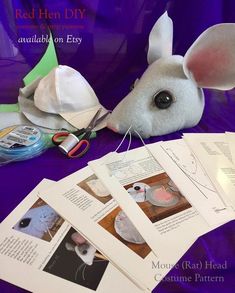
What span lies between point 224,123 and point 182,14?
12.8 inches

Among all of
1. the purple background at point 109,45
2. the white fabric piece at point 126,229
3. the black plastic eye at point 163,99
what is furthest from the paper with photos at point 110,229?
the black plastic eye at point 163,99

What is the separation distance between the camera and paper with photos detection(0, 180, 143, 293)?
37 centimetres

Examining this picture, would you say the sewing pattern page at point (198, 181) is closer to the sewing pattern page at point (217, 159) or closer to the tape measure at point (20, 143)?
the sewing pattern page at point (217, 159)

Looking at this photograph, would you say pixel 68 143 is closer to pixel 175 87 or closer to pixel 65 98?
pixel 65 98

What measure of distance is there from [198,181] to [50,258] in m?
0.30

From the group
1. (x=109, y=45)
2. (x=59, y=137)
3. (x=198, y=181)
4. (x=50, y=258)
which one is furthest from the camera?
(x=109, y=45)

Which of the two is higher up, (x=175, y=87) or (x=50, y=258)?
(x=175, y=87)

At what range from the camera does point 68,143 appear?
0.60 m

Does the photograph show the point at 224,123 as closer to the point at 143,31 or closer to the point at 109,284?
the point at 143,31

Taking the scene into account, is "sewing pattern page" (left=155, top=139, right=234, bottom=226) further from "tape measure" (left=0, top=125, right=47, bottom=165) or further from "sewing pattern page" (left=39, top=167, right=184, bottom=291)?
"tape measure" (left=0, top=125, right=47, bottom=165)

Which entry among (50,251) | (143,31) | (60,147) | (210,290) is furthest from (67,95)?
(210,290)

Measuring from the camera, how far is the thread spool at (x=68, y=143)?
0.59 m

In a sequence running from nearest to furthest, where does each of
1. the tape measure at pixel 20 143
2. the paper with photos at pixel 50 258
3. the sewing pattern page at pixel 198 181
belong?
the paper with photos at pixel 50 258 → the sewing pattern page at pixel 198 181 → the tape measure at pixel 20 143

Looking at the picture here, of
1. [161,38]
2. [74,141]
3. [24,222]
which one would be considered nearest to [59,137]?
[74,141]
